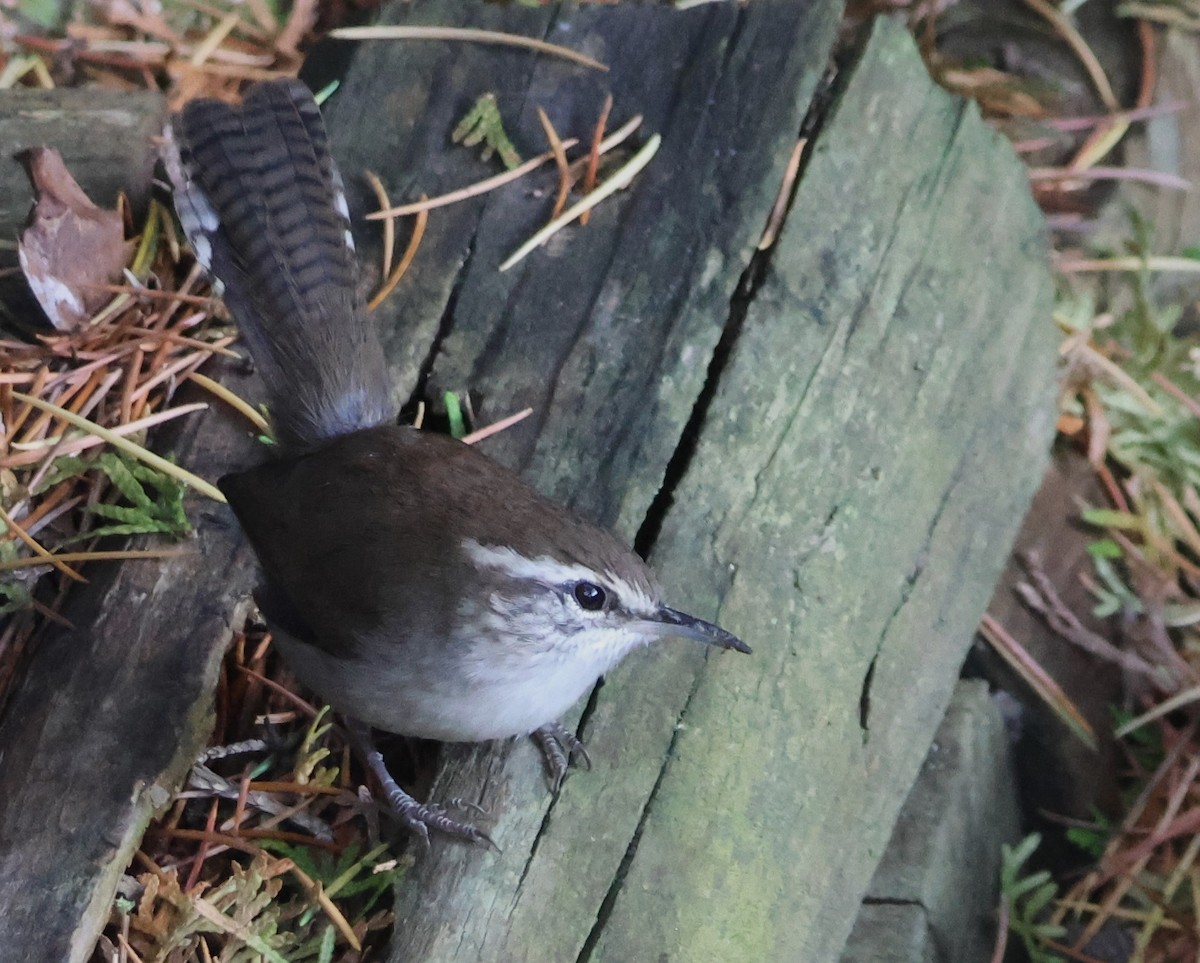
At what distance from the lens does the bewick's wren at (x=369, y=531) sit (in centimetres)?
249

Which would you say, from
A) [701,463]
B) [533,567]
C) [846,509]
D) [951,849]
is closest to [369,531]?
[533,567]

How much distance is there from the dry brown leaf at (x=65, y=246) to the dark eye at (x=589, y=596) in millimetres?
1748

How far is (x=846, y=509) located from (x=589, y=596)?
93cm

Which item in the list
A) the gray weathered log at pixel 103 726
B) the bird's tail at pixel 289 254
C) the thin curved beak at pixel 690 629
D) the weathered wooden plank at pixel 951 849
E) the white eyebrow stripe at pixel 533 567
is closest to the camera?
the gray weathered log at pixel 103 726

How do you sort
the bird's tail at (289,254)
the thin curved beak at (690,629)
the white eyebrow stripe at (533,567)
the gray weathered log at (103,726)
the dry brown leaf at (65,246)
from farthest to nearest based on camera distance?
the dry brown leaf at (65,246)
the bird's tail at (289,254)
the thin curved beak at (690,629)
the white eyebrow stripe at (533,567)
the gray weathered log at (103,726)

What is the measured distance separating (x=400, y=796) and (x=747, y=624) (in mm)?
1005

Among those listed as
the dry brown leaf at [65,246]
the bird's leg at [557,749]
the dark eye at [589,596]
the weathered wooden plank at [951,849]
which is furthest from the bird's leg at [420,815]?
the dry brown leaf at [65,246]

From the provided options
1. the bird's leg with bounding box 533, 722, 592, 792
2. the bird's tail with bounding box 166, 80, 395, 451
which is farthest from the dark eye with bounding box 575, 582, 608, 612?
the bird's tail with bounding box 166, 80, 395, 451

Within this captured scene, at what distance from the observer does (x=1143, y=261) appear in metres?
4.13

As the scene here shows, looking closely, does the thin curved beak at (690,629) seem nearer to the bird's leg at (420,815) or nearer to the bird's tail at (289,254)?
the bird's leg at (420,815)

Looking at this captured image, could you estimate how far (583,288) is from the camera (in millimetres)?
3143

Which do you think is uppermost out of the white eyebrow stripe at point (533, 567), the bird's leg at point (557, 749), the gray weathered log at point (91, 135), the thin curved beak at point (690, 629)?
the gray weathered log at point (91, 135)

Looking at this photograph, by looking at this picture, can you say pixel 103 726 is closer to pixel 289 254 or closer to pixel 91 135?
pixel 289 254

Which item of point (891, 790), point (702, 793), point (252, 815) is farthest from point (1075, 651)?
point (252, 815)
